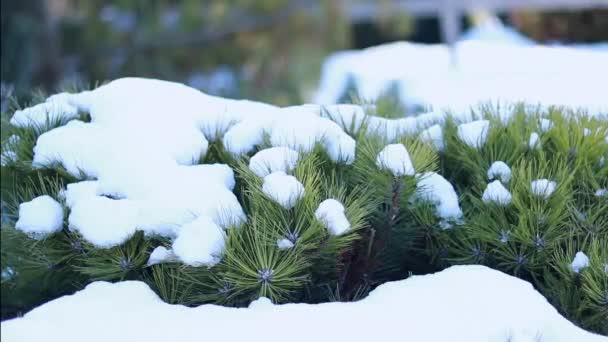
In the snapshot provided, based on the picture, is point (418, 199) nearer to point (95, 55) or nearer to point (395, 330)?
point (395, 330)

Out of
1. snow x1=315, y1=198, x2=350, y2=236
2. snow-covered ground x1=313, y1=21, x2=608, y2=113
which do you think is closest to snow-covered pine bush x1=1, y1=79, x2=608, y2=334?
snow x1=315, y1=198, x2=350, y2=236

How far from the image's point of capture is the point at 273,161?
125cm

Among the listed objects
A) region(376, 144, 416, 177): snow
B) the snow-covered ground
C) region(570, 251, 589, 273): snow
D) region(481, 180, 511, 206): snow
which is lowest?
the snow-covered ground

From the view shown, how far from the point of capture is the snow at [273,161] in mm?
1249

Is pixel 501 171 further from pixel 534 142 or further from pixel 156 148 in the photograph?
pixel 156 148

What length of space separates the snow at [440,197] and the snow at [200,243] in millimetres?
414

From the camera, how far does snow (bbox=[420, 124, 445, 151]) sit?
5.09 ft

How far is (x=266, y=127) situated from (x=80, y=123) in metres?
0.37

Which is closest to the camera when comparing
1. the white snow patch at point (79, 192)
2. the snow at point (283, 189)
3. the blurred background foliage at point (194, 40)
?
the snow at point (283, 189)

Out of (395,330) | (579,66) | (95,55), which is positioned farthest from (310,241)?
(95,55)

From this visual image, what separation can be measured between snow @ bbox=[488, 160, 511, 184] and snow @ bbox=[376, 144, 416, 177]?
219mm

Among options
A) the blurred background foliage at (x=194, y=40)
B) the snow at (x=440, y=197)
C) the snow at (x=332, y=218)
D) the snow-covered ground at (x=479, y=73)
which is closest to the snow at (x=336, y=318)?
the snow at (x=332, y=218)

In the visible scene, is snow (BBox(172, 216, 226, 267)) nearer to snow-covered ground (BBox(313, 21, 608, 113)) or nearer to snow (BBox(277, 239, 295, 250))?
snow (BBox(277, 239, 295, 250))

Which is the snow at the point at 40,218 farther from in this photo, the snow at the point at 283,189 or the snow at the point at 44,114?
the snow at the point at 283,189
